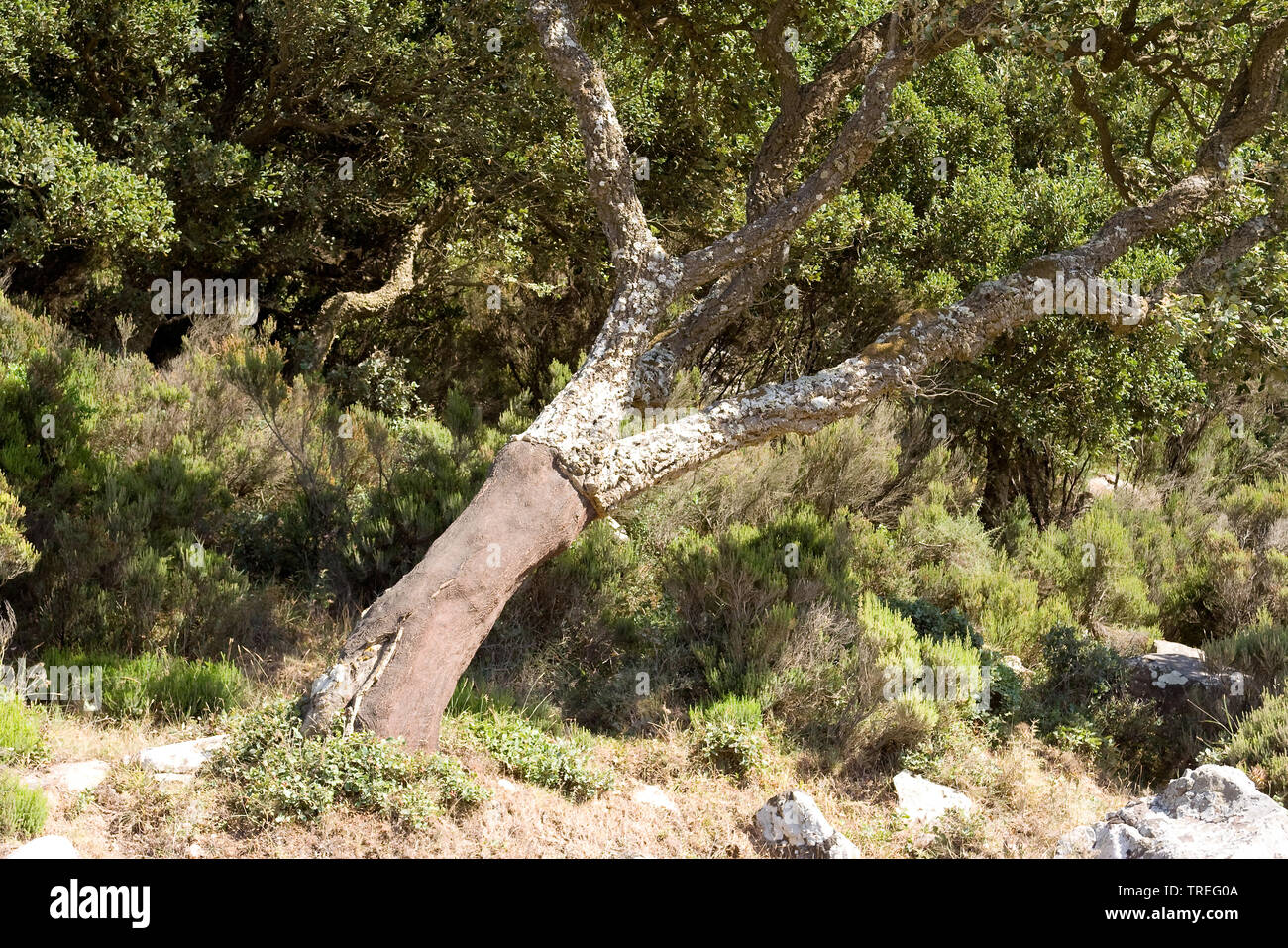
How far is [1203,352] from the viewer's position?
7.63m

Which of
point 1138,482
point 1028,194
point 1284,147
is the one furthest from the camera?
point 1138,482

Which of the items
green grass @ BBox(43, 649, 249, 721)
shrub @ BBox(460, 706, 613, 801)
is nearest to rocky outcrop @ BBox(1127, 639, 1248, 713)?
shrub @ BBox(460, 706, 613, 801)

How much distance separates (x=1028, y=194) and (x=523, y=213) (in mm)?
5583

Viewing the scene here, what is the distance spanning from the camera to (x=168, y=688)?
613 centimetres

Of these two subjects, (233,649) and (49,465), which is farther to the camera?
(49,465)

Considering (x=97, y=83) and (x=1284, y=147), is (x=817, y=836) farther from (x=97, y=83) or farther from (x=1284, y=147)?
(x=97, y=83)

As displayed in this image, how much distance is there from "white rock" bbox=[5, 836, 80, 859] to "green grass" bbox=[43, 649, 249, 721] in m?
1.61

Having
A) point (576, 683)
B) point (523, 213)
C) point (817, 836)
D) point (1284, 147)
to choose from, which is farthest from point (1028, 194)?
point (817, 836)

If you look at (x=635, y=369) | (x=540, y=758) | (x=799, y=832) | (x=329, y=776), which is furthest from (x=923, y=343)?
(x=329, y=776)

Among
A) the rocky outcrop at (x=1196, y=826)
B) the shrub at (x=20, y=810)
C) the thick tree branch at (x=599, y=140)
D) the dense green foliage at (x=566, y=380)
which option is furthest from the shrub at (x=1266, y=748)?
the shrub at (x=20, y=810)

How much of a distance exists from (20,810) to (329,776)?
129 cm

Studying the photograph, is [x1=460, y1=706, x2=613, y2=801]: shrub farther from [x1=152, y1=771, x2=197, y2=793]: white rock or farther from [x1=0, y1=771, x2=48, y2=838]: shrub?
[x1=0, y1=771, x2=48, y2=838]: shrub

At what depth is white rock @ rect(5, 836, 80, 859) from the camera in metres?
4.23

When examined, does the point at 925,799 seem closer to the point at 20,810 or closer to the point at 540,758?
the point at 540,758
